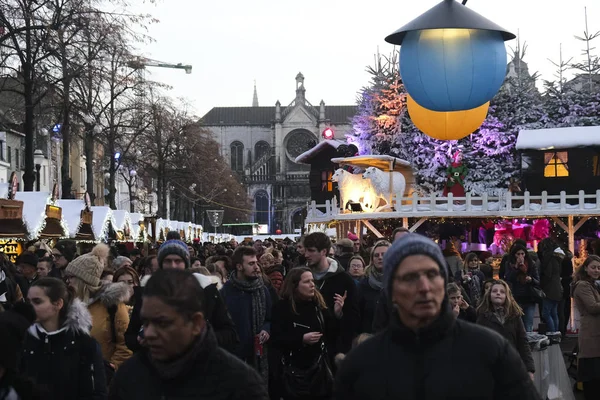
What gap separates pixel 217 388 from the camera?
3.40m

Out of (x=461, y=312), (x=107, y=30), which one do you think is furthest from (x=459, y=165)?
(x=461, y=312)

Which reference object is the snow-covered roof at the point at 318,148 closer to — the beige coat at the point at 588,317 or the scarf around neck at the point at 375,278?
the beige coat at the point at 588,317

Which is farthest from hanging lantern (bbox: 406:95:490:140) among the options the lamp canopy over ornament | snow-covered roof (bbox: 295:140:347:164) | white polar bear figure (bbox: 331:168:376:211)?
snow-covered roof (bbox: 295:140:347:164)

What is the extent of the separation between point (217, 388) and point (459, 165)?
32.8m

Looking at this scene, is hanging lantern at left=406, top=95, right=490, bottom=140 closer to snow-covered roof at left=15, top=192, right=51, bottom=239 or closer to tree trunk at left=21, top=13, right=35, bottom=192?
snow-covered roof at left=15, top=192, right=51, bottom=239

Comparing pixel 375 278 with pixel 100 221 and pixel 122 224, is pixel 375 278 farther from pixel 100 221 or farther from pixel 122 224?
pixel 122 224

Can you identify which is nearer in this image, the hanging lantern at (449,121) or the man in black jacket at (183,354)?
the man in black jacket at (183,354)

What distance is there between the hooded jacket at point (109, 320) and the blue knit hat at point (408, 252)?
158 inches

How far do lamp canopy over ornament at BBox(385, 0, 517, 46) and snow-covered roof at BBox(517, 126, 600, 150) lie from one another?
2090cm

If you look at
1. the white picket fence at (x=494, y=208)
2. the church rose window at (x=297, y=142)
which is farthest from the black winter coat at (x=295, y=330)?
the church rose window at (x=297, y=142)

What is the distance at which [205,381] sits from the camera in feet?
11.2

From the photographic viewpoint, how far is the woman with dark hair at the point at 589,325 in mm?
8719

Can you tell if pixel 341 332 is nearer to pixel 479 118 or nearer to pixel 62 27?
pixel 479 118

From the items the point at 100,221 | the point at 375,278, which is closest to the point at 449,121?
the point at 375,278
